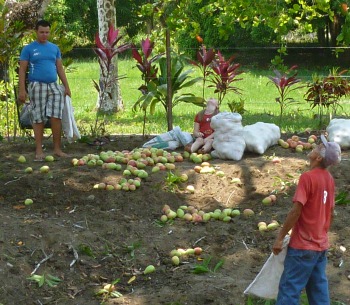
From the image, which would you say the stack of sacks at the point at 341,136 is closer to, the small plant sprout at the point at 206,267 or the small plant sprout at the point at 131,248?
the small plant sprout at the point at 206,267

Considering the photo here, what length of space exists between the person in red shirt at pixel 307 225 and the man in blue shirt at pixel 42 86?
4344 millimetres

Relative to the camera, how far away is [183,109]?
16.2 m

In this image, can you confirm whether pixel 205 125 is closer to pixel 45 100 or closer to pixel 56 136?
pixel 56 136

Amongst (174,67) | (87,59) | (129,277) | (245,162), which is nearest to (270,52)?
(87,59)

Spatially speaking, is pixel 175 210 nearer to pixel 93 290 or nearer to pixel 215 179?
pixel 215 179

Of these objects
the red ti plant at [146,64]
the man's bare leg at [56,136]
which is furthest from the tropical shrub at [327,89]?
the man's bare leg at [56,136]

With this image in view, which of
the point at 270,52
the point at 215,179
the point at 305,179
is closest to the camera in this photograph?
the point at 305,179

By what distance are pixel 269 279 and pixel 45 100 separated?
4347 mm

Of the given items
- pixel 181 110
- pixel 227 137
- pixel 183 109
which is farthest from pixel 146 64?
pixel 183 109

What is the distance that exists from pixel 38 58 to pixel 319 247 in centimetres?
473

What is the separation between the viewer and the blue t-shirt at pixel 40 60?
8.29m

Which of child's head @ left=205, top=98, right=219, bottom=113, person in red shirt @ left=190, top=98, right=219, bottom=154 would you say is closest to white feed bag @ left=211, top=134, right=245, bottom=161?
person in red shirt @ left=190, top=98, right=219, bottom=154

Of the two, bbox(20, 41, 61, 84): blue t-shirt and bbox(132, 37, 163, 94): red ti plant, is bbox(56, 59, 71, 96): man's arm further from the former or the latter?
bbox(132, 37, 163, 94): red ti plant

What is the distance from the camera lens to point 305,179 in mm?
4461
